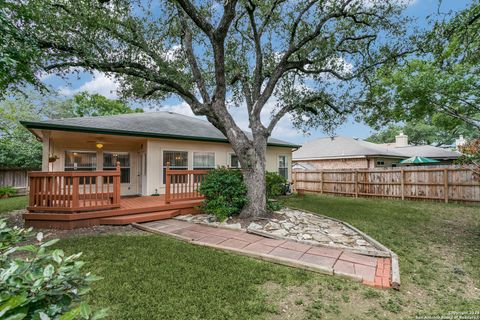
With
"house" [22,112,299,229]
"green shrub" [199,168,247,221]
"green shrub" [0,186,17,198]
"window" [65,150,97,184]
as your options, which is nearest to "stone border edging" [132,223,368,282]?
"green shrub" [199,168,247,221]

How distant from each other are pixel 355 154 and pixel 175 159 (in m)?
12.5

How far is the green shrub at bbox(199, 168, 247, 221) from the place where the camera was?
252 inches

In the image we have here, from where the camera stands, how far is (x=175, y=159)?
30.5 feet

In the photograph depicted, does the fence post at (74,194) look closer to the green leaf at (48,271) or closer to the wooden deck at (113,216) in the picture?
the wooden deck at (113,216)

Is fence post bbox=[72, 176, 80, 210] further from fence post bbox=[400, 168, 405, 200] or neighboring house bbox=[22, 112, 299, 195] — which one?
fence post bbox=[400, 168, 405, 200]

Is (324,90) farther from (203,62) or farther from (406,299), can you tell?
(406,299)

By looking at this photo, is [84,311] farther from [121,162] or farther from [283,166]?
[283,166]

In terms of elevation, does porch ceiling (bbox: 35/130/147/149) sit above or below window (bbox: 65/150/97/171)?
above

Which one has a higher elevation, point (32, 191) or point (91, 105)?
point (91, 105)

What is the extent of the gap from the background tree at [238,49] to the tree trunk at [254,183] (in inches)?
1.1

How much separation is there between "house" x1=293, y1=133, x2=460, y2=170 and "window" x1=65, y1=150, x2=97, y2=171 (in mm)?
12678

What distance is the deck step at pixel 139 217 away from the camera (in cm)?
597

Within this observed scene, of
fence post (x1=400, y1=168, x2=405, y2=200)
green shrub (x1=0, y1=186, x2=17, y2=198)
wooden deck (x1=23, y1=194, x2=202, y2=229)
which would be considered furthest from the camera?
green shrub (x1=0, y1=186, x2=17, y2=198)

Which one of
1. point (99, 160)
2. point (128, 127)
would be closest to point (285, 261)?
point (128, 127)
